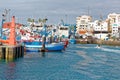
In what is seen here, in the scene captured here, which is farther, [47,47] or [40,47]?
[47,47]

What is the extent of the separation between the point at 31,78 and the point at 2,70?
834cm

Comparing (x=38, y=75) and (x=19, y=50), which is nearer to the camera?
(x=38, y=75)

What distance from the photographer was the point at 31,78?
42.5m

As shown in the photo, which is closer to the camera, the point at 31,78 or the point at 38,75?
the point at 31,78

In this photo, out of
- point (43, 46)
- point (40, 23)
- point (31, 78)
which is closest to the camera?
point (31, 78)

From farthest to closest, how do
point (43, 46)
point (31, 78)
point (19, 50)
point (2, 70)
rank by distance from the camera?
point (43, 46)
point (19, 50)
point (2, 70)
point (31, 78)

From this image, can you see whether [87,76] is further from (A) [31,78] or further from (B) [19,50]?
(B) [19,50]

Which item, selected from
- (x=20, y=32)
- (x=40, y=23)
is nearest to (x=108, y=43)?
(x=40, y=23)

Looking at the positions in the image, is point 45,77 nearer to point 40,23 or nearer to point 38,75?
point 38,75

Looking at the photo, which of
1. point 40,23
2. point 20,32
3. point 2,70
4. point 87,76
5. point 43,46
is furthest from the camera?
point 40,23

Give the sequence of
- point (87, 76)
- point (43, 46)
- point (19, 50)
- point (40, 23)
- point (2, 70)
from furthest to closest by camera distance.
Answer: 1. point (40, 23)
2. point (43, 46)
3. point (19, 50)
4. point (2, 70)
5. point (87, 76)

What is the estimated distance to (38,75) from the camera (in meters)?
45.6

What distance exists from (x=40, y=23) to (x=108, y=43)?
3375cm

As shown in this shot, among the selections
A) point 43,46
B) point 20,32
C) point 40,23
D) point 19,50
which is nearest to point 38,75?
point 19,50
